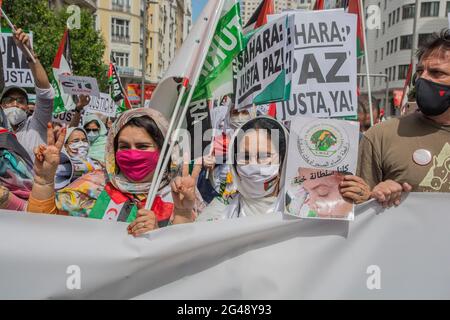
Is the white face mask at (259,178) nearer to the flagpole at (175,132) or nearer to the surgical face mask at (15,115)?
the flagpole at (175,132)

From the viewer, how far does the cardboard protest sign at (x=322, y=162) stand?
199 centimetres

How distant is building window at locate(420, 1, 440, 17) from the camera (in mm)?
47531

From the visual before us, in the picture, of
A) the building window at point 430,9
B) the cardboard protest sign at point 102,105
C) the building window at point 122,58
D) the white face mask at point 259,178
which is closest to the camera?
the white face mask at point 259,178

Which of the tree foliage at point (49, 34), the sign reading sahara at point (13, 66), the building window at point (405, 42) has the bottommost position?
the sign reading sahara at point (13, 66)

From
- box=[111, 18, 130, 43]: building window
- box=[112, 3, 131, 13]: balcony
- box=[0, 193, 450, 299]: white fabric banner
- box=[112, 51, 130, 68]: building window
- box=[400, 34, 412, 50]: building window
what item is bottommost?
box=[0, 193, 450, 299]: white fabric banner

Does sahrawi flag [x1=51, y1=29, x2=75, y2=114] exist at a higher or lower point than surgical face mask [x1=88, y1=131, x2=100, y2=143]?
higher

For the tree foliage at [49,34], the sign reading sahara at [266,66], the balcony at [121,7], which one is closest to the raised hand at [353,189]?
the sign reading sahara at [266,66]

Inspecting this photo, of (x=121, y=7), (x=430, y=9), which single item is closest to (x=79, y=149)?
(x=430, y=9)

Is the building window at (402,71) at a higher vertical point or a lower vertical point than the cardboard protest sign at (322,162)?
higher

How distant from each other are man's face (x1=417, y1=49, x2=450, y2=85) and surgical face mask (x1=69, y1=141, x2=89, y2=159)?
3.90 m

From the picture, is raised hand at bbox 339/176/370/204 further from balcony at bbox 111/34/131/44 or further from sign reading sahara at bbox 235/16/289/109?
balcony at bbox 111/34/131/44

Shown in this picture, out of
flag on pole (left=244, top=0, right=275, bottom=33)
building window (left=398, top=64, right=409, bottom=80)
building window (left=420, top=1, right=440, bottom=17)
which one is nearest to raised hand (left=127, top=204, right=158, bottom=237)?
flag on pole (left=244, top=0, right=275, bottom=33)

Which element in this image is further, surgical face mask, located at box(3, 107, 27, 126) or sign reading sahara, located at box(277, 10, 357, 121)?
surgical face mask, located at box(3, 107, 27, 126)

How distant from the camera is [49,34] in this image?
68.2 ft
